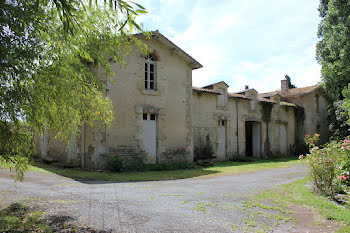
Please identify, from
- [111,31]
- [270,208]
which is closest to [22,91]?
[111,31]

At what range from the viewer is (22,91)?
12.8 feet

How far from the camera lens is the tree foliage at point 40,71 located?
3717 mm

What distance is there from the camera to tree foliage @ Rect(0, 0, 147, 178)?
3.72 m

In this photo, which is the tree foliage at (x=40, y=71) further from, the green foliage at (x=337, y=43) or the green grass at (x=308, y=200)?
the green foliage at (x=337, y=43)

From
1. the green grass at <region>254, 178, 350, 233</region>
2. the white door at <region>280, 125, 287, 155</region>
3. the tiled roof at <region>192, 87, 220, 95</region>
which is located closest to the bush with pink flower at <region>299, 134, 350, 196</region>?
the green grass at <region>254, 178, 350, 233</region>

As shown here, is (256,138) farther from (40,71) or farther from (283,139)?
(40,71)

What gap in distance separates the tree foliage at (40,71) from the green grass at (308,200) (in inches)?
176

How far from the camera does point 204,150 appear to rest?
50.4ft

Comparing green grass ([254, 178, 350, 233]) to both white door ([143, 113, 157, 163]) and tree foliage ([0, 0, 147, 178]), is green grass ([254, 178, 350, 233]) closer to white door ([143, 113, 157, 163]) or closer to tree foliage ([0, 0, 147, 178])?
tree foliage ([0, 0, 147, 178])

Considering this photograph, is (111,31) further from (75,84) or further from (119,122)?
(119,122)

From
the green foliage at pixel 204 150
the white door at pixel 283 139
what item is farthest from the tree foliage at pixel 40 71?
the white door at pixel 283 139

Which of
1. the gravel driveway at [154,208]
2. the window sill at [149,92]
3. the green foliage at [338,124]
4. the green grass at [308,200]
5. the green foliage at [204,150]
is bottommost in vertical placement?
the green grass at [308,200]

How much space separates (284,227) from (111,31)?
16.2 feet

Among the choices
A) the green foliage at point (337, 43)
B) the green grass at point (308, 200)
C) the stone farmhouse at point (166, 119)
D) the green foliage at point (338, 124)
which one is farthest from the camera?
the green foliage at point (338, 124)
